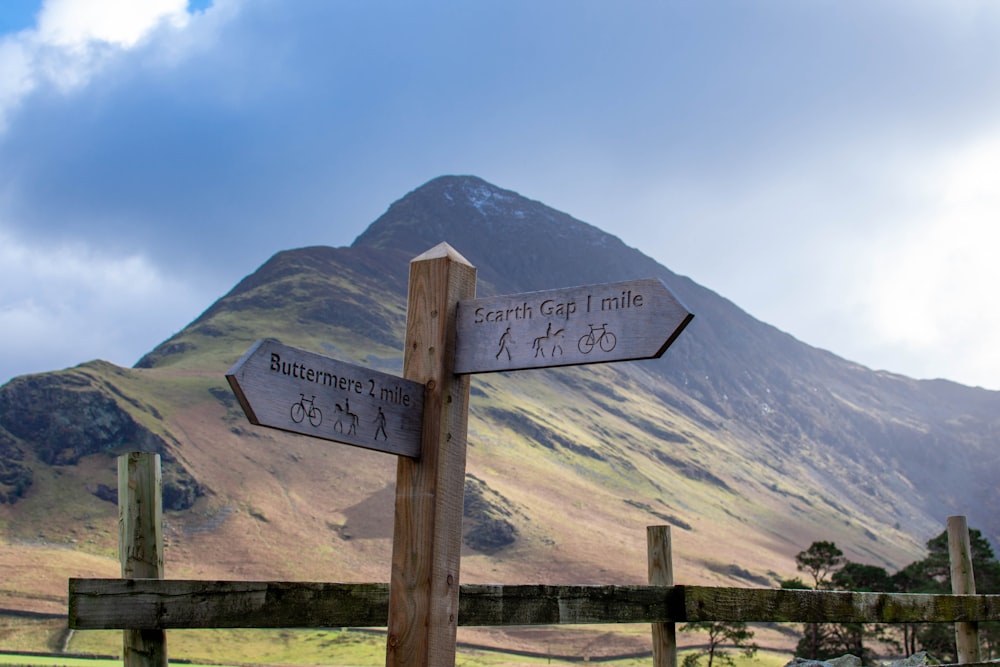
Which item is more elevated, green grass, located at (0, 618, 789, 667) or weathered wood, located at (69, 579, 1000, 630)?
weathered wood, located at (69, 579, 1000, 630)

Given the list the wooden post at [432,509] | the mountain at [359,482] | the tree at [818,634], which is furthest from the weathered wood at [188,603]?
the mountain at [359,482]

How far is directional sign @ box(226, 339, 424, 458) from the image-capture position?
343cm

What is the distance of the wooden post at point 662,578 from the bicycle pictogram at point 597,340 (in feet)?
7.78

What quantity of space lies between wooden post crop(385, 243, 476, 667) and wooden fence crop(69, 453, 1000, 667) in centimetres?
36

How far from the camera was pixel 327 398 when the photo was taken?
3.67 m

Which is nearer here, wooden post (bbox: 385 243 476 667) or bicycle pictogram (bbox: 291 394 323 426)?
bicycle pictogram (bbox: 291 394 323 426)

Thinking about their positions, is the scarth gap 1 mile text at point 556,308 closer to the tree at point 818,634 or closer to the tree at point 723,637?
the tree at point 723,637

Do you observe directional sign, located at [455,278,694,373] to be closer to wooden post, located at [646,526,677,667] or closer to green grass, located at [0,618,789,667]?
wooden post, located at [646,526,677,667]

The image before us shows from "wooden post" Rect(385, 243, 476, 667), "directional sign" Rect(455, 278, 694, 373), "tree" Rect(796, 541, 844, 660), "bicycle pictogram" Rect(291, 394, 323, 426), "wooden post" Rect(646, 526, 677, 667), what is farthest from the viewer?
"tree" Rect(796, 541, 844, 660)

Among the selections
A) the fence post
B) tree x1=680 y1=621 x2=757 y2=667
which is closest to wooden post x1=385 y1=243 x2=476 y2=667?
the fence post

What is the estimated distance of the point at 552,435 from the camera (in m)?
140

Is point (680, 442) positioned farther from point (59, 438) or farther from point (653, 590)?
point (653, 590)

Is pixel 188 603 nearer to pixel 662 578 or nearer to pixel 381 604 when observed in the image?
pixel 381 604

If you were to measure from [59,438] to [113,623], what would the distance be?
4310 inches
